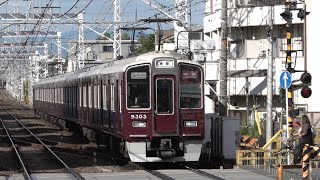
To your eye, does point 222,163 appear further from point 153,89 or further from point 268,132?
point 153,89

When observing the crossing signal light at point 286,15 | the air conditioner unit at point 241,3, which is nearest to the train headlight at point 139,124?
the crossing signal light at point 286,15

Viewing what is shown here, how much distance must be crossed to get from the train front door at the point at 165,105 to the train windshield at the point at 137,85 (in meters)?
0.31

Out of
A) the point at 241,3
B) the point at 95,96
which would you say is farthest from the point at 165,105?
the point at 241,3

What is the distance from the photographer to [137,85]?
749 inches

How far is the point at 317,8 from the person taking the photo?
3541cm

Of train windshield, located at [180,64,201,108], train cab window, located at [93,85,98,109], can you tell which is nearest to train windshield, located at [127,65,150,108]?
train windshield, located at [180,64,201,108]

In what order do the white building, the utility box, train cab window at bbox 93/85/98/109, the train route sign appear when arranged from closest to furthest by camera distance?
the train route sign → the utility box → train cab window at bbox 93/85/98/109 → the white building

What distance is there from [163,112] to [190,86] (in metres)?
1.00

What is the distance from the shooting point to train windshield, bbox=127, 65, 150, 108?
1900 centimetres

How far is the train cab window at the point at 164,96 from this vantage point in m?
19.0

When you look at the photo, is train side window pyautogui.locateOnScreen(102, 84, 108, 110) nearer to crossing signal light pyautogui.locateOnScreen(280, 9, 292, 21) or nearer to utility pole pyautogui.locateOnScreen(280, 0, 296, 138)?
utility pole pyautogui.locateOnScreen(280, 0, 296, 138)

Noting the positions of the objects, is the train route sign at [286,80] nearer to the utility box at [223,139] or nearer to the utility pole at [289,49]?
the utility pole at [289,49]

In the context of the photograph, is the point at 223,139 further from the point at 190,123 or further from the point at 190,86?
the point at 190,86

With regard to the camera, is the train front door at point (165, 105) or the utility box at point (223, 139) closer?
the train front door at point (165, 105)
